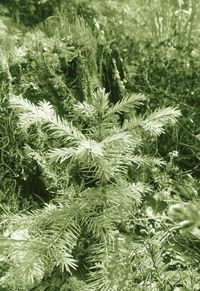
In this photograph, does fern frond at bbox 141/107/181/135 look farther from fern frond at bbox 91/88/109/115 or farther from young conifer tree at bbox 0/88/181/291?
fern frond at bbox 91/88/109/115

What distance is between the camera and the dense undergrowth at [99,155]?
143 centimetres

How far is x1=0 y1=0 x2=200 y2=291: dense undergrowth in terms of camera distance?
1431 mm

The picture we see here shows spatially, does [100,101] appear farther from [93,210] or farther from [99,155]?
[93,210]

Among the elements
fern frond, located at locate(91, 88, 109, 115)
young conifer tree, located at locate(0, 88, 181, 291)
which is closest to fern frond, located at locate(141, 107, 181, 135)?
young conifer tree, located at locate(0, 88, 181, 291)

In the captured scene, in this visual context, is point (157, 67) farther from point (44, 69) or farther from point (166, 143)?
point (44, 69)

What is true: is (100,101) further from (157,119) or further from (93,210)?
(93,210)

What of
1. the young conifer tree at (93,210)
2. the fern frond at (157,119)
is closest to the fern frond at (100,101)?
the young conifer tree at (93,210)

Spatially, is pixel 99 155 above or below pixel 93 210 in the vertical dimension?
above

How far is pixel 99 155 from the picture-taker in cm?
133

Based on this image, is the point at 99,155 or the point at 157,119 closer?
the point at 99,155

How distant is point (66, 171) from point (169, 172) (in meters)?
0.82

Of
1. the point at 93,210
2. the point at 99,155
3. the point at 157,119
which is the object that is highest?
the point at 157,119

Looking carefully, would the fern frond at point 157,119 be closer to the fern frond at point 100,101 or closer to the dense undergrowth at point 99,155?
the dense undergrowth at point 99,155

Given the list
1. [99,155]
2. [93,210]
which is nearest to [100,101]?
[99,155]
